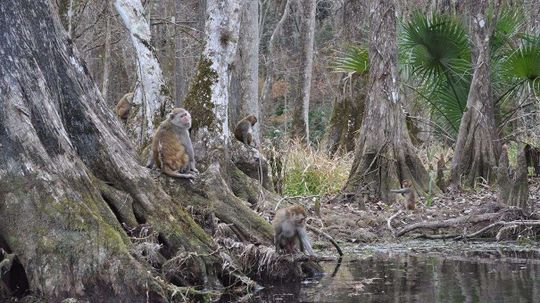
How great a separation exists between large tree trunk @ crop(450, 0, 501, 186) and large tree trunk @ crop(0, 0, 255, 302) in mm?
8489

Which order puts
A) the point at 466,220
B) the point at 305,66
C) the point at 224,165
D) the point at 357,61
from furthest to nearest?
1. the point at 305,66
2. the point at 357,61
3. the point at 466,220
4. the point at 224,165

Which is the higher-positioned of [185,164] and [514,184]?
[185,164]

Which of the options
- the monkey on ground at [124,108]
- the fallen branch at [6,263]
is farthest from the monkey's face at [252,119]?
the fallen branch at [6,263]

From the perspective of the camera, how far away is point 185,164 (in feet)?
34.6

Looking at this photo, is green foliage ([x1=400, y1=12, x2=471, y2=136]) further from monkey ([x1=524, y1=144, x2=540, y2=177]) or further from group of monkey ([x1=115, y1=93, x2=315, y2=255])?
group of monkey ([x1=115, y1=93, x2=315, y2=255])

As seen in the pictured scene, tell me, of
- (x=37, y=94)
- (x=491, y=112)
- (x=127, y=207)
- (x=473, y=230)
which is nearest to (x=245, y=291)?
(x=127, y=207)

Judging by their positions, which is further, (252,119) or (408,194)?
(252,119)

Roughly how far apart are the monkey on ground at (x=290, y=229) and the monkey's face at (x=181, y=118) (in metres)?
1.72

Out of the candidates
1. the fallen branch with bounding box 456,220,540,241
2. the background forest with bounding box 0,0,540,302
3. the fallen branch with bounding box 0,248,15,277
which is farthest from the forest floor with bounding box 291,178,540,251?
the fallen branch with bounding box 0,248,15,277

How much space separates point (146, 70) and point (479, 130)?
752cm

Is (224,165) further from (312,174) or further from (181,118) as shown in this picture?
(312,174)

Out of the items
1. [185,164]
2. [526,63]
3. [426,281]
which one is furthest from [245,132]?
[426,281]

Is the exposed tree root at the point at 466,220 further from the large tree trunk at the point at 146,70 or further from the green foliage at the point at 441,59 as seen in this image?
the green foliage at the point at 441,59

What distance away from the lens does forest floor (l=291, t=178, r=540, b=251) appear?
12.9m
